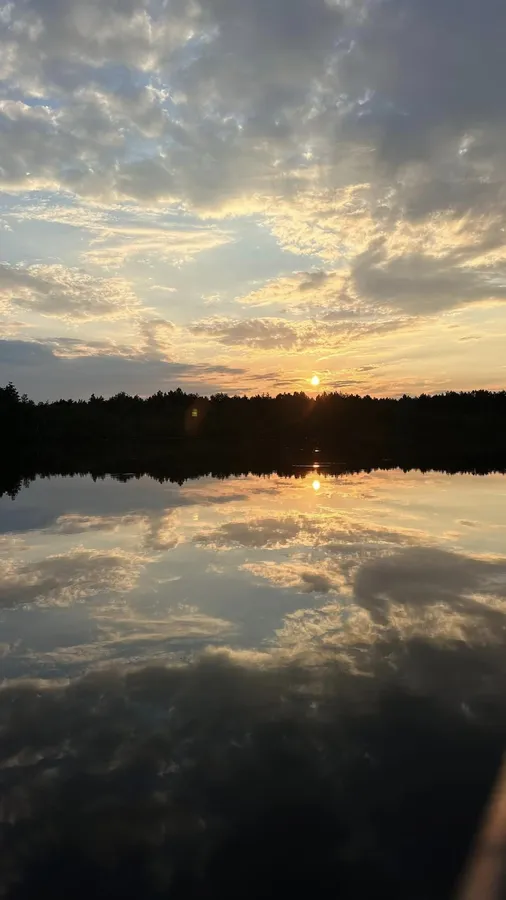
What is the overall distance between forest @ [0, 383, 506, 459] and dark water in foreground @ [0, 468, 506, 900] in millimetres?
140974

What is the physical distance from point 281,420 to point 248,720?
17773 cm

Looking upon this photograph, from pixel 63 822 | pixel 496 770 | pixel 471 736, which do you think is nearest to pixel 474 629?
pixel 471 736

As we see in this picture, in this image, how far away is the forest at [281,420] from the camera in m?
163

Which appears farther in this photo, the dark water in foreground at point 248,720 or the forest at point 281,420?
the forest at point 281,420

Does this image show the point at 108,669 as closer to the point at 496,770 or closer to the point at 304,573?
the point at 496,770

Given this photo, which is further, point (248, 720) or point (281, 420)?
point (281, 420)

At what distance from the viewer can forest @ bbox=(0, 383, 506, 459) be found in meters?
163

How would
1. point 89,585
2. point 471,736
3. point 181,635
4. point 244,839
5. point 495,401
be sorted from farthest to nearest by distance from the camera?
point 495,401 < point 89,585 < point 181,635 < point 471,736 < point 244,839

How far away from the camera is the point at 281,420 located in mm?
185875

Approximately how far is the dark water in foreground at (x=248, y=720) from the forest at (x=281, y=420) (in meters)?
141

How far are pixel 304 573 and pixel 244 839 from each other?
11289 mm

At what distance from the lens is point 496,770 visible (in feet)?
24.2

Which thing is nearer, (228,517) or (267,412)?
(228,517)

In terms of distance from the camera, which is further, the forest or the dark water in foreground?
the forest
